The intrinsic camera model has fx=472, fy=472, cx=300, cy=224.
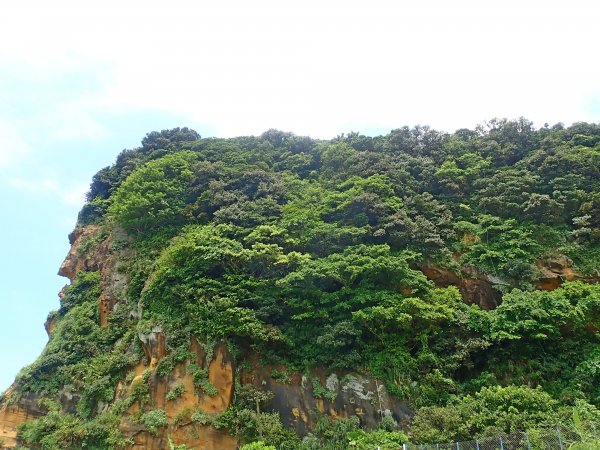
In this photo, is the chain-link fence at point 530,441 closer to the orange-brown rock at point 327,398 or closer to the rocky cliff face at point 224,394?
the orange-brown rock at point 327,398

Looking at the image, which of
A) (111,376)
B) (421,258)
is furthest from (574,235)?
(111,376)

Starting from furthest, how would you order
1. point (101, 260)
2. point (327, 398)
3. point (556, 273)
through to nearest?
point (101, 260) → point (556, 273) → point (327, 398)

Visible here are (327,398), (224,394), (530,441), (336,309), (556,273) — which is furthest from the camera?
(556,273)

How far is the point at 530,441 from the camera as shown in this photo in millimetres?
10859

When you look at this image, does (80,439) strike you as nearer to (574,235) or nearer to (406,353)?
(406,353)

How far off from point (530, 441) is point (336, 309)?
834cm

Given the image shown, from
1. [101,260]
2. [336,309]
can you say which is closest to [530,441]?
[336,309]

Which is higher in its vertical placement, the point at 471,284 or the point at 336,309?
the point at 471,284

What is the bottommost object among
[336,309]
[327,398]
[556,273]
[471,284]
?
[327,398]

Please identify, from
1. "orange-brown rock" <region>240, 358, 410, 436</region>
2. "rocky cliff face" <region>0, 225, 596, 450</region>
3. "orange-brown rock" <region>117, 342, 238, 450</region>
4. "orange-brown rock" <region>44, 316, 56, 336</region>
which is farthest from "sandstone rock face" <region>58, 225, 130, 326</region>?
"orange-brown rock" <region>240, 358, 410, 436</region>

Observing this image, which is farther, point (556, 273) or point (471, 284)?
point (471, 284)

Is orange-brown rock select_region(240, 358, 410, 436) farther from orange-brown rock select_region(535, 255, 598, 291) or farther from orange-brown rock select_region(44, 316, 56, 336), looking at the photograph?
orange-brown rock select_region(44, 316, 56, 336)

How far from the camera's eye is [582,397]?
1502 cm

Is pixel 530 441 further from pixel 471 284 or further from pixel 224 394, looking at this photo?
pixel 224 394
